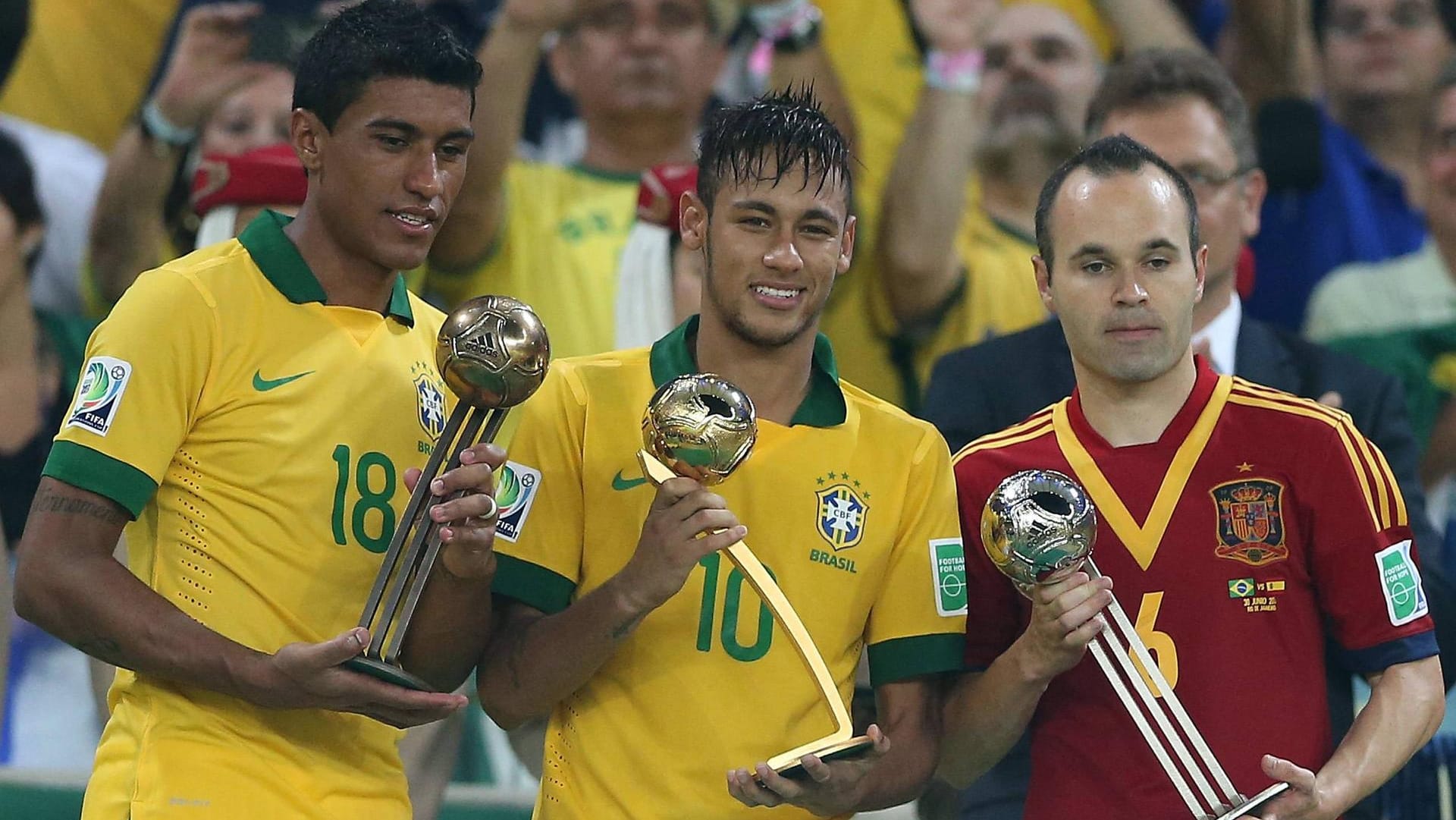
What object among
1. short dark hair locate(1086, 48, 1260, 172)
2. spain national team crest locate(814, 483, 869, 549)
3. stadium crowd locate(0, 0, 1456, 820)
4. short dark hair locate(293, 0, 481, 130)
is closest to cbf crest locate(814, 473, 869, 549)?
spain national team crest locate(814, 483, 869, 549)

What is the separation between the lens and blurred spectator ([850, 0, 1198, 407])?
19.2ft

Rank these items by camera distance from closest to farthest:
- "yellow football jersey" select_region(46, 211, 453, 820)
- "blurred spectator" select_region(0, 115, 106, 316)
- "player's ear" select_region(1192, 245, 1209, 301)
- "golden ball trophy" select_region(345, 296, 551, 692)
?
"golden ball trophy" select_region(345, 296, 551, 692) → "yellow football jersey" select_region(46, 211, 453, 820) → "player's ear" select_region(1192, 245, 1209, 301) → "blurred spectator" select_region(0, 115, 106, 316)

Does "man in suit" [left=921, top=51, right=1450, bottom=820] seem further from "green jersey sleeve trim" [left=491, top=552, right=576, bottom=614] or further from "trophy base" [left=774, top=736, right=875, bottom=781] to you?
"green jersey sleeve trim" [left=491, top=552, right=576, bottom=614]

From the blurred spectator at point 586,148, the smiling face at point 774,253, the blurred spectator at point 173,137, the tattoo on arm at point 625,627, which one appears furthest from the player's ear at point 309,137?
the blurred spectator at point 173,137

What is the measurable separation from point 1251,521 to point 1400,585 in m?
0.27

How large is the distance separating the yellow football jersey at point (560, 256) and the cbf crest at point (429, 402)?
1.99 m

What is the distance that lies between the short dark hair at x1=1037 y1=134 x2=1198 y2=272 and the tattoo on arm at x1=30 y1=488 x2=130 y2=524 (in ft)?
5.42

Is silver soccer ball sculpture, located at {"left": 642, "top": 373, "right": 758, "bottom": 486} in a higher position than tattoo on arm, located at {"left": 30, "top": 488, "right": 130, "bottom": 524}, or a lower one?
higher

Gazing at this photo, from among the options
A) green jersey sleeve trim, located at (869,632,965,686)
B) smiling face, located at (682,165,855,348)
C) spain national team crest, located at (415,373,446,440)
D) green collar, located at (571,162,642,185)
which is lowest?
green jersey sleeve trim, located at (869,632,965,686)

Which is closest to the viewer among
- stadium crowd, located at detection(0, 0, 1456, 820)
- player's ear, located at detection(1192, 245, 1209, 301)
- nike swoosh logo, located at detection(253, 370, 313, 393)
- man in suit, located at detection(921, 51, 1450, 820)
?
nike swoosh logo, located at detection(253, 370, 313, 393)

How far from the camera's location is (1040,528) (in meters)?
2.83

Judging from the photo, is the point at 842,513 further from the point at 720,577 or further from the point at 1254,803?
the point at 1254,803

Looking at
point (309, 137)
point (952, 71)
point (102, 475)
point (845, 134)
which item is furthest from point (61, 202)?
point (102, 475)

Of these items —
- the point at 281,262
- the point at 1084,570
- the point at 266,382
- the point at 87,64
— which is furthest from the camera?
the point at 87,64
